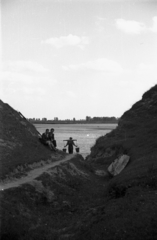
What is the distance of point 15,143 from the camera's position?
94.3ft

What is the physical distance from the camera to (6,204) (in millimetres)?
14883

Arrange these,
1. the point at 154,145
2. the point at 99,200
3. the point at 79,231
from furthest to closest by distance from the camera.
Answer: the point at 154,145
the point at 99,200
the point at 79,231

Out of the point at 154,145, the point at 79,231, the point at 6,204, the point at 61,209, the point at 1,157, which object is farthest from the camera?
the point at 154,145

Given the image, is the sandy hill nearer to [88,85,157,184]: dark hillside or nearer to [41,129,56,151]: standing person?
[88,85,157,184]: dark hillside

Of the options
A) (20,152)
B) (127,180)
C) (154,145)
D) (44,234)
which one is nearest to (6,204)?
(44,234)

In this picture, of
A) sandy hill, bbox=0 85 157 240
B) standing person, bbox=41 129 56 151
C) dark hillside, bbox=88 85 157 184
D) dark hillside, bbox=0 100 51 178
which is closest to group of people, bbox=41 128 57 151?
standing person, bbox=41 129 56 151

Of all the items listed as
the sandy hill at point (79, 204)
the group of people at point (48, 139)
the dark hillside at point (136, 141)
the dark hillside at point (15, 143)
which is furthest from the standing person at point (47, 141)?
the dark hillside at point (136, 141)

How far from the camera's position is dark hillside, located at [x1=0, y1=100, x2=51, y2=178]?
73.1 feet

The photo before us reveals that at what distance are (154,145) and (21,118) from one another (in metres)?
18.4

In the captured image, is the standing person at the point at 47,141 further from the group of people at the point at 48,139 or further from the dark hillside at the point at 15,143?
the dark hillside at the point at 15,143

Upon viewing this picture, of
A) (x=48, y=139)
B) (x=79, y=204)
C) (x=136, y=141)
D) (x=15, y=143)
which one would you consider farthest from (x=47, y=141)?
(x=79, y=204)

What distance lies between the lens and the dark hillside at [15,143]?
73.1 ft

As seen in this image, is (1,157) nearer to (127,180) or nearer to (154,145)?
(127,180)

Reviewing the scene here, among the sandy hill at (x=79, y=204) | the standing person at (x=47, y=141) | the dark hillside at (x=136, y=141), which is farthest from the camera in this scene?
the standing person at (x=47, y=141)
